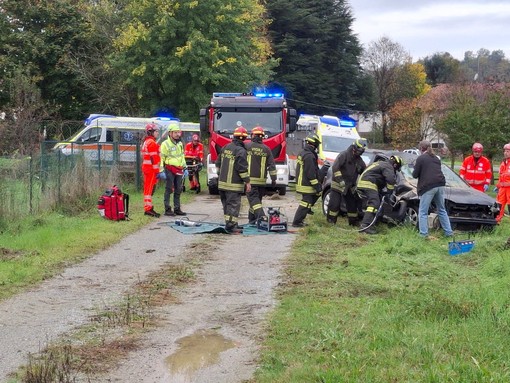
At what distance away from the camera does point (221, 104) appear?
19859 millimetres

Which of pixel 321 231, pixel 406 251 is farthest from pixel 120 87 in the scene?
pixel 406 251

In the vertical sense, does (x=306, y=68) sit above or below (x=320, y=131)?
above

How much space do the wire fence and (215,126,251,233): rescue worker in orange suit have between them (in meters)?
3.70

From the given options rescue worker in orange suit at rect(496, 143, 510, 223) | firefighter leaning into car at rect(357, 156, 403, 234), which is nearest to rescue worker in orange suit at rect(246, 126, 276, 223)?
firefighter leaning into car at rect(357, 156, 403, 234)

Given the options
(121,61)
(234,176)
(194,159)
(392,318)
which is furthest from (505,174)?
(121,61)

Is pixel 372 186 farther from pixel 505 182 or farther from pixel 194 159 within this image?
pixel 194 159

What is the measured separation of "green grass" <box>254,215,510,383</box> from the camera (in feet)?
17.7

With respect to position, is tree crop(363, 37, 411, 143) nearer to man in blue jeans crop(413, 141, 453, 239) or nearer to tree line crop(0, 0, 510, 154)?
tree line crop(0, 0, 510, 154)

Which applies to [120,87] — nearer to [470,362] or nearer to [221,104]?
[221,104]

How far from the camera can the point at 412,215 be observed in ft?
44.3

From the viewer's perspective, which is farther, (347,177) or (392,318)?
(347,177)

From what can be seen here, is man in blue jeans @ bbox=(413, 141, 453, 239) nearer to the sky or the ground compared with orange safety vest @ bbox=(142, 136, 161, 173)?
nearer to the ground

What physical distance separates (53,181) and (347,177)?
6.12 meters

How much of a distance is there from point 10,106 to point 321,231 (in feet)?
78.9
